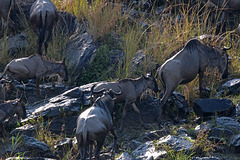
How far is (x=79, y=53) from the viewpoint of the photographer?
10945 millimetres

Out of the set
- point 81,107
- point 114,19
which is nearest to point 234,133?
point 81,107

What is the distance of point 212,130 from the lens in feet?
25.5

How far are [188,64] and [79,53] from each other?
127 inches

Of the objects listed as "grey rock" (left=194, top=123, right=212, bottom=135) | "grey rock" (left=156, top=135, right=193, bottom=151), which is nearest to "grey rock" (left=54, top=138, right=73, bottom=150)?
"grey rock" (left=156, top=135, right=193, bottom=151)

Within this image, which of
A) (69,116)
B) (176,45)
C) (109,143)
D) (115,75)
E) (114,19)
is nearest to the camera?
(109,143)

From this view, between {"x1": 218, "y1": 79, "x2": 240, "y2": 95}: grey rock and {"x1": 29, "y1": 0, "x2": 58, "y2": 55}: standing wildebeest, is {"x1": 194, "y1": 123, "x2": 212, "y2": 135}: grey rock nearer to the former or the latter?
{"x1": 218, "y1": 79, "x2": 240, "y2": 95}: grey rock

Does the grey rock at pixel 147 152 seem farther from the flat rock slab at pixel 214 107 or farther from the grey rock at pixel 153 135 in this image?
the flat rock slab at pixel 214 107

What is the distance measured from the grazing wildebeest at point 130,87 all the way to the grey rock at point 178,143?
162cm

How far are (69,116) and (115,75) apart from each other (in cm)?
232

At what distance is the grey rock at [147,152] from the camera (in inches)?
267

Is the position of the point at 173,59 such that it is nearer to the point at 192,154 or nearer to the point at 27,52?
the point at 192,154

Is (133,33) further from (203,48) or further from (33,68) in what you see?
(33,68)

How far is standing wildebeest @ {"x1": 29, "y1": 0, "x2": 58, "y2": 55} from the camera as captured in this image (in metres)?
10.7

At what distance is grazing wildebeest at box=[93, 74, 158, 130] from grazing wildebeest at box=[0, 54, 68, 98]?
1.98 meters
